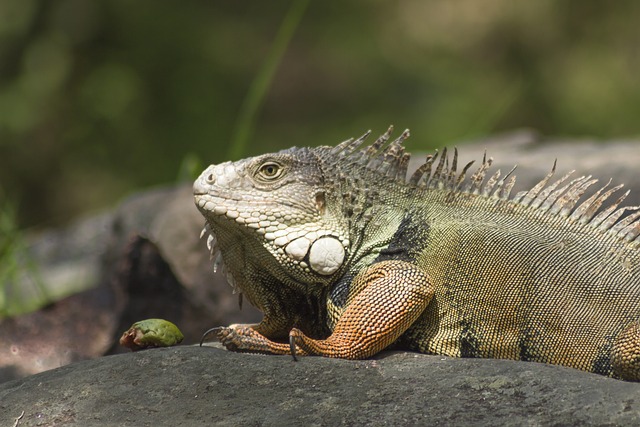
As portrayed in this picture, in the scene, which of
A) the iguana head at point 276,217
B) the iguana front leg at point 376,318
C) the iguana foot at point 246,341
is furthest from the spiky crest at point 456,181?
the iguana foot at point 246,341

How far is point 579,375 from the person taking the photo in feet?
15.5

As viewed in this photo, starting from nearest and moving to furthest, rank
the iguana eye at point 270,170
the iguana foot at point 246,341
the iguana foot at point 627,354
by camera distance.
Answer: the iguana foot at point 627,354, the iguana foot at point 246,341, the iguana eye at point 270,170

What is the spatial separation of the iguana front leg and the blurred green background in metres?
12.2

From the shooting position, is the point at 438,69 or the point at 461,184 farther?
the point at 438,69

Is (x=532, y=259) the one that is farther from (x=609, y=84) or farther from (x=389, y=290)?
(x=609, y=84)

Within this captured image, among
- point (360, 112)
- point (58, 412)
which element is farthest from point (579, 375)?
point (360, 112)

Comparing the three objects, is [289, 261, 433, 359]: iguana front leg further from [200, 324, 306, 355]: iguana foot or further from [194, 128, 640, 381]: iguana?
[200, 324, 306, 355]: iguana foot

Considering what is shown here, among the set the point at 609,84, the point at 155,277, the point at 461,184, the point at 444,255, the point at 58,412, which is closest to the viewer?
the point at 58,412

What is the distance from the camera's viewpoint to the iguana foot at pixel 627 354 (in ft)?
16.6

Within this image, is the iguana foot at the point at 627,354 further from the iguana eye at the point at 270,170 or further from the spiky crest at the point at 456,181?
the iguana eye at the point at 270,170

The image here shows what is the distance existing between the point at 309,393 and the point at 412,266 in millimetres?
1199

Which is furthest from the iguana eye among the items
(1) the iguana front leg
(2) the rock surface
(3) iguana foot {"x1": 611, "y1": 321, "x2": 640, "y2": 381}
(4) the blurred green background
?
(4) the blurred green background

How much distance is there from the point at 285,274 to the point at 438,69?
52.0 feet

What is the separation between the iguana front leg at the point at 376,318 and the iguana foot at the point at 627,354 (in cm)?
118
